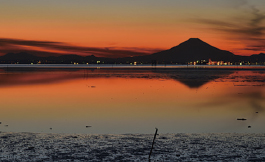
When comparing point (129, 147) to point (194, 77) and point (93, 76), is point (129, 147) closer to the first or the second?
point (194, 77)

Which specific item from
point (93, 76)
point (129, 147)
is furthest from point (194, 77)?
point (129, 147)

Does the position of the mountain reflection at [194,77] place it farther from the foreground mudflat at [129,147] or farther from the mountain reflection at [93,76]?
the foreground mudflat at [129,147]

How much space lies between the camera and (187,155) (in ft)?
31.4

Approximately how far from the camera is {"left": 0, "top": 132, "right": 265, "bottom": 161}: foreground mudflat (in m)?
9.34

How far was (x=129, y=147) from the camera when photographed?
10477 millimetres

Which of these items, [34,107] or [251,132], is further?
[34,107]

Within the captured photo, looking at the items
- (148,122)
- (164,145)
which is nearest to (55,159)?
(164,145)

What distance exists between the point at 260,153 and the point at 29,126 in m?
10.3

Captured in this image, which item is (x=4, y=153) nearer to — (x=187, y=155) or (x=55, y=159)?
(x=55, y=159)

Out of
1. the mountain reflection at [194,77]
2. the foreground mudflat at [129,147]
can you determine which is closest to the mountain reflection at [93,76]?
the mountain reflection at [194,77]

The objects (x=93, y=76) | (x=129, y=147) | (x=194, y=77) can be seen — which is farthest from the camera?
(x=93, y=76)

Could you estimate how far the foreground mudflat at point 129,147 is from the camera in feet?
30.7

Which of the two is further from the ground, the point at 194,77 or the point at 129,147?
the point at 194,77

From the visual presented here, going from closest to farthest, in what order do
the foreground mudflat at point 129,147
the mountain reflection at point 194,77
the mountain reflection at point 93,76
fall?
the foreground mudflat at point 129,147 < the mountain reflection at point 194,77 < the mountain reflection at point 93,76
